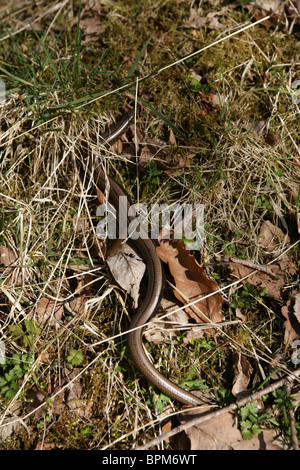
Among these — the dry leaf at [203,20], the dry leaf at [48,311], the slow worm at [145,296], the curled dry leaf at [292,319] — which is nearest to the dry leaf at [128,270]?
the slow worm at [145,296]

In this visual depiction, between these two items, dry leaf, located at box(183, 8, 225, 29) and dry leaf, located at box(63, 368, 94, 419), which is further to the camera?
dry leaf, located at box(183, 8, 225, 29)

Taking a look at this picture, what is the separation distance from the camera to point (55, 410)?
289cm

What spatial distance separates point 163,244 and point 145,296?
483 mm

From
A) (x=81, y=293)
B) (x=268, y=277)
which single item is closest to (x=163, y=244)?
(x=81, y=293)

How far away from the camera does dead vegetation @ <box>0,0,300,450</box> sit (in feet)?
9.42

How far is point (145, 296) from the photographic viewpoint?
3188mm

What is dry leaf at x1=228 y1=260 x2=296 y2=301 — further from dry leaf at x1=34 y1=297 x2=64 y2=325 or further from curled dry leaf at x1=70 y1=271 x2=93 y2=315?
dry leaf at x1=34 y1=297 x2=64 y2=325

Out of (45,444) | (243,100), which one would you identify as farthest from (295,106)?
(45,444)

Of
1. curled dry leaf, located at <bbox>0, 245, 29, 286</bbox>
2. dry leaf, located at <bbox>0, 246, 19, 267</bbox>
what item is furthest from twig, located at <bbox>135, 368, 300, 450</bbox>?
dry leaf, located at <bbox>0, 246, 19, 267</bbox>

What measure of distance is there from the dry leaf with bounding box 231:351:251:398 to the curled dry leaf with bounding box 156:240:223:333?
335 millimetres

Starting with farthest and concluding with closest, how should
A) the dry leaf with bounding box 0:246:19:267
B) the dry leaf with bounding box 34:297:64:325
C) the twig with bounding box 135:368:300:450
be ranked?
1. the dry leaf with bounding box 0:246:19:267
2. the dry leaf with bounding box 34:297:64:325
3. the twig with bounding box 135:368:300:450

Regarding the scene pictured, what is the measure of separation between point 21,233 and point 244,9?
3.26 metres

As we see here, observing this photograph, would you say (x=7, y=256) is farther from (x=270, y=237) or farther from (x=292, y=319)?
(x=292, y=319)

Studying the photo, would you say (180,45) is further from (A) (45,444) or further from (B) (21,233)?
(A) (45,444)
